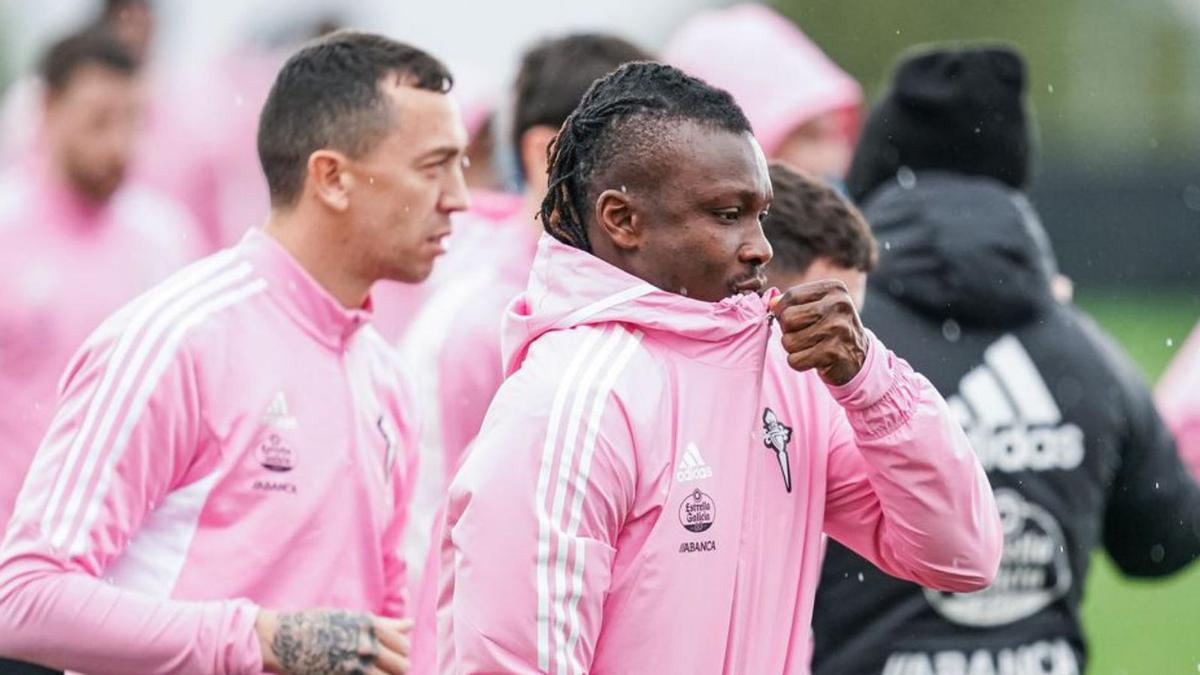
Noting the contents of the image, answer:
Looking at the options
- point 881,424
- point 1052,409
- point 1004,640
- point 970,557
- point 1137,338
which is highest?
point 881,424

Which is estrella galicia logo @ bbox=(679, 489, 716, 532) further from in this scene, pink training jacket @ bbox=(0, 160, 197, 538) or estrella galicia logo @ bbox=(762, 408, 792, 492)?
pink training jacket @ bbox=(0, 160, 197, 538)

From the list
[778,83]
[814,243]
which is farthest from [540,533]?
[778,83]

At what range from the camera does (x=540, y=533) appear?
345cm

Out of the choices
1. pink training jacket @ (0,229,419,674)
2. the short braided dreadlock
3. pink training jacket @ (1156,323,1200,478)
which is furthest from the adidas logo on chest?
pink training jacket @ (1156,323,1200,478)

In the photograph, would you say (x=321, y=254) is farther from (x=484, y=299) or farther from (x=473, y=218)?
(x=473, y=218)

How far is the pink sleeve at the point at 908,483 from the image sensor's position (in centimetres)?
357

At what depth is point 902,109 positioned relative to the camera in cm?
632

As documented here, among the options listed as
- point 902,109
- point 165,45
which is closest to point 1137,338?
point 165,45

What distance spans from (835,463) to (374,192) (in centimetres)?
155

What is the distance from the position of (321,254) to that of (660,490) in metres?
1.56

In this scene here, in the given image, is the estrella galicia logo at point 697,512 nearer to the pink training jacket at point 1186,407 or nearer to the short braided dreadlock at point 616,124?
the short braided dreadlock at point 616,124

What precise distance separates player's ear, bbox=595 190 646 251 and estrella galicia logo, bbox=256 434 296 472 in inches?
44.4

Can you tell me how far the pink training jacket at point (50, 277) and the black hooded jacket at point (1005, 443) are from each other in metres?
3.65

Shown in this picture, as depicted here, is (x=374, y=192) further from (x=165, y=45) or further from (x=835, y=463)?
(x=165, y=45)
